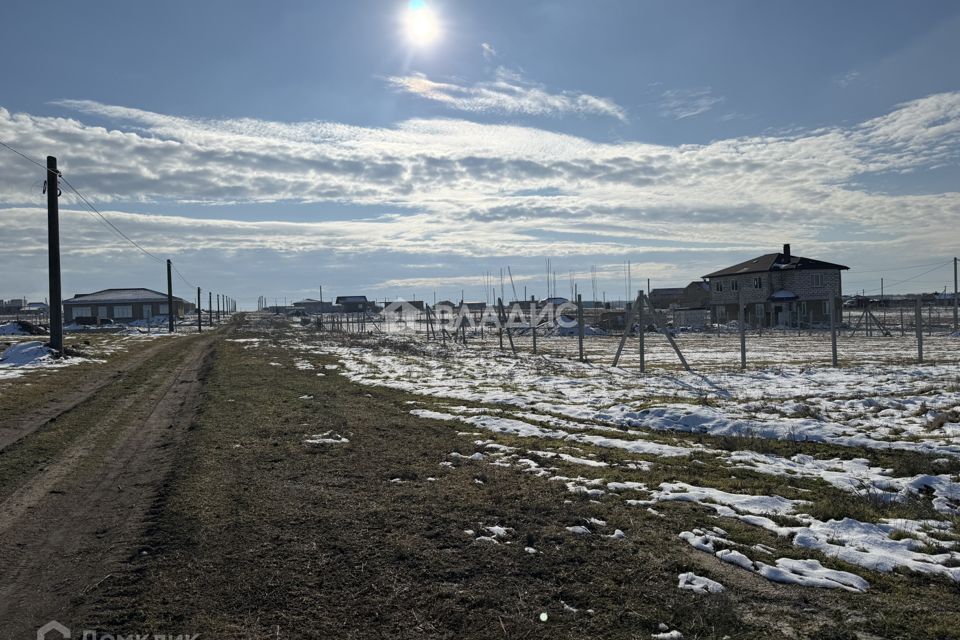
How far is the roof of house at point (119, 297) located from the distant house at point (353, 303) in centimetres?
4262

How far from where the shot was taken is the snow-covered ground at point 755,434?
568 centimetres

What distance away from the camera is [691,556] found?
541 cm

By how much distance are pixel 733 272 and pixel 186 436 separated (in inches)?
2403

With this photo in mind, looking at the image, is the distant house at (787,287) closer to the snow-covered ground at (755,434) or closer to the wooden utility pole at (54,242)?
the snow-covered ground at (755,434)

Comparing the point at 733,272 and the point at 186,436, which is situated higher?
the point at 733,272

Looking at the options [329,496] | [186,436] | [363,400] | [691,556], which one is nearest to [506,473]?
[329,496]

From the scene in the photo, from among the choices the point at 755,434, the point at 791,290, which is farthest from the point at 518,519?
the point at 791,290

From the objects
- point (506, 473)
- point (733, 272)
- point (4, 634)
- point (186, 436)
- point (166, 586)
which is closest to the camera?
point (4, 634)

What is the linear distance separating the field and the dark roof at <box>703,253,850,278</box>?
48921 mm

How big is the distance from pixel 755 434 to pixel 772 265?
54.9m

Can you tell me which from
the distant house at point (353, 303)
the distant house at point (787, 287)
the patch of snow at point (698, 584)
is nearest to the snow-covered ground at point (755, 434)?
the patch of snow at point (698, 584)

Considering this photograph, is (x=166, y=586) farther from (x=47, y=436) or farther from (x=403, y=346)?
(x=403, y=346)

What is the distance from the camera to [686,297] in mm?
112750

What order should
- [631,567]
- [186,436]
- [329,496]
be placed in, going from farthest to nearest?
[186,436], [329,496], [631,567]
